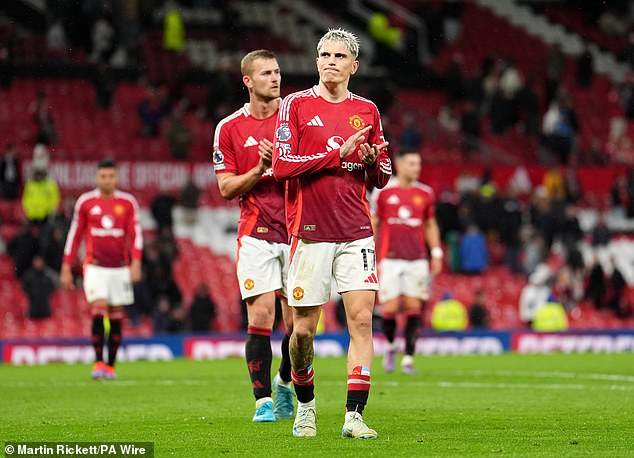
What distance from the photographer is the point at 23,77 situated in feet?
107

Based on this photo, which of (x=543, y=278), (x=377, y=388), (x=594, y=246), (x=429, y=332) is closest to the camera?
(x=377, y=388)

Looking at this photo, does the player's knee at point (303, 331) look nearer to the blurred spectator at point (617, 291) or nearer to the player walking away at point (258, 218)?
the player walking away at point (258, 218)

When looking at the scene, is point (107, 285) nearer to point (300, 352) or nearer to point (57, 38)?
point (300, 352)

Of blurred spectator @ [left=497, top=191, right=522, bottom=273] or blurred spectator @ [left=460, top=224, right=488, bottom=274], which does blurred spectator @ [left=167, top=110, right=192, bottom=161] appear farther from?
blurred spectator @ [left=497, top=191, right=522, bottom=273]

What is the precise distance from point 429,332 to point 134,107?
12038 mm

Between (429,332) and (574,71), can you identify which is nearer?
(429,332)

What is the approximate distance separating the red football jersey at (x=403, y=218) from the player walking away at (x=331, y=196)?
27.1 feet

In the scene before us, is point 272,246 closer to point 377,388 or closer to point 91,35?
point 377,388

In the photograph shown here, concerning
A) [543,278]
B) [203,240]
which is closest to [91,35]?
[203,240]

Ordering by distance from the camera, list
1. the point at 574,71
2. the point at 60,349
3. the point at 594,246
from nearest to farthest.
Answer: the point at 60,349 → the point at 594,246 → the point at 574,71

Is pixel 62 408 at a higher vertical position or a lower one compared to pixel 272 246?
lower

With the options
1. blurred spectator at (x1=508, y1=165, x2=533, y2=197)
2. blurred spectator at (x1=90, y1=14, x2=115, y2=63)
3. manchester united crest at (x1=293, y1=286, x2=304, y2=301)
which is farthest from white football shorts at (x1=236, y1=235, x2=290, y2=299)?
blurred spectator at (x1=90, y1=14, x2=115, y2=63)

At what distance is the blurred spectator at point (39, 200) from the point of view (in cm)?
2645

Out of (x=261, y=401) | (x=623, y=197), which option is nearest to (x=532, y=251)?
(x=623, y=197)
